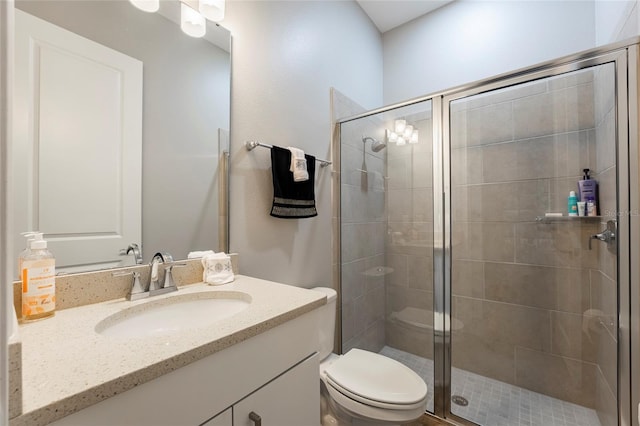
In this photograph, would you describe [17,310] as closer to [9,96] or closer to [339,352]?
[9,96]

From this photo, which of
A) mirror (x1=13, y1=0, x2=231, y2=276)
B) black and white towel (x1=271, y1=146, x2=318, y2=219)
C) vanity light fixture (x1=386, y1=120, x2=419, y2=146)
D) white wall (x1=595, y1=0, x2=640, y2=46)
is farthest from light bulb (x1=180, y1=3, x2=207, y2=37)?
white wall (x1=595, y1=0, x2=640, y2=46)

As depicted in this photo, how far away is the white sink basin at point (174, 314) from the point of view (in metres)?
0.78

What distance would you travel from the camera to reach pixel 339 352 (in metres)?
1.94

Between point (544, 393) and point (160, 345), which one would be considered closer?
point (160, 345)

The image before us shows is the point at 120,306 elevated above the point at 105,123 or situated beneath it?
situated beneath

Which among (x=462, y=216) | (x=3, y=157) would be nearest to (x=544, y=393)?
(x=462, y=216)

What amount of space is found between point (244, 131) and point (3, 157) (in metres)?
1.07

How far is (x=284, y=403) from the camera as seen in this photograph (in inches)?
30.1

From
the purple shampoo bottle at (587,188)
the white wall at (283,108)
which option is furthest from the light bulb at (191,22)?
the purple shampoo bottle at (587,188)

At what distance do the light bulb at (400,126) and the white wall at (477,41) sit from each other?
0.65 meters

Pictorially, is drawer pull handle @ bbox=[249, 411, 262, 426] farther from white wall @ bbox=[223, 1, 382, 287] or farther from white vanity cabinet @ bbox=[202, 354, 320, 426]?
white wall @ bbox=[223, 1, 382, 287]

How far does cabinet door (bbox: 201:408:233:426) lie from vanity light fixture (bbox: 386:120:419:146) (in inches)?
67.6

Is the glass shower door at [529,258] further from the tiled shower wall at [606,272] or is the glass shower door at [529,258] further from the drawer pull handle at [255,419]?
the drawer pull handle at [255,419]

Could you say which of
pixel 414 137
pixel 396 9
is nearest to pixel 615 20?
pixel 414 137
